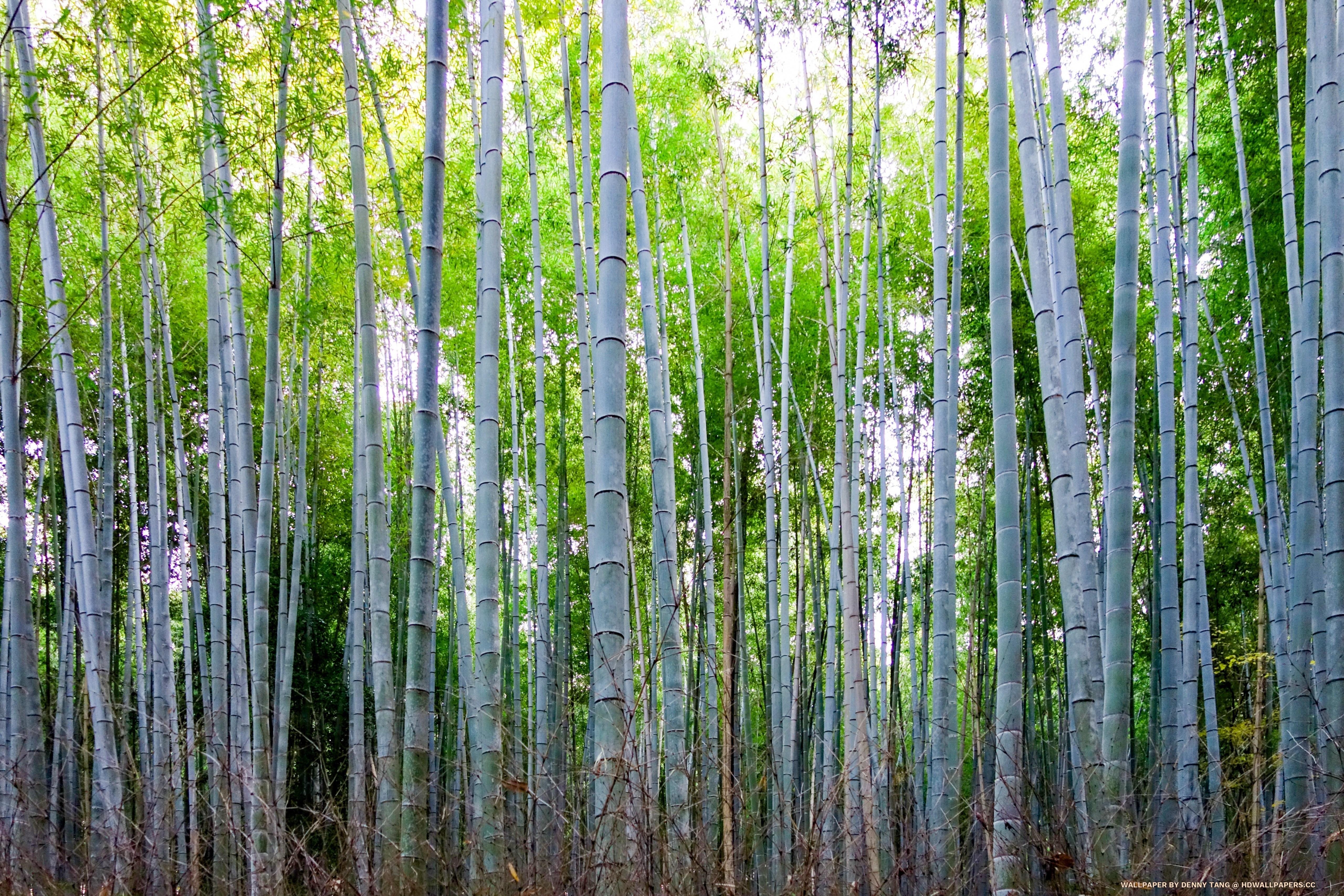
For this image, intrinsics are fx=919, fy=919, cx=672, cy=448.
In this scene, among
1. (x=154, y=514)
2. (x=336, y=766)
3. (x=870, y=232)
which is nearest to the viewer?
(x=154, y=514)

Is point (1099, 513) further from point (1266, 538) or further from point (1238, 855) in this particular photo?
point (1238, 855)

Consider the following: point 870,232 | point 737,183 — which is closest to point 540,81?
point 737,183

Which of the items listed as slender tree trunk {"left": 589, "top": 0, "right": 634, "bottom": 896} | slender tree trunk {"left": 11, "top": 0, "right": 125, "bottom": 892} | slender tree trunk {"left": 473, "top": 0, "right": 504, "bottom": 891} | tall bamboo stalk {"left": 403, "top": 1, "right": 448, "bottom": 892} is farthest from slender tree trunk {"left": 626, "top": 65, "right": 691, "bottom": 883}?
slender tree trunk {"left": 11, "top": 0, "right": 125, "bottom": 892}

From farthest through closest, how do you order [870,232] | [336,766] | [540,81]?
1. [336,766]
2. [540,81]
3. [870,232]

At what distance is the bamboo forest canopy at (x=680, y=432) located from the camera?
2.48 m

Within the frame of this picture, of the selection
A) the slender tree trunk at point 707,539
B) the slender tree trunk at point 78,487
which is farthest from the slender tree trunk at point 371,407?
the slender tree trunk at point 707,539

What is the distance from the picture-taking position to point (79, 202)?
4.96 metres

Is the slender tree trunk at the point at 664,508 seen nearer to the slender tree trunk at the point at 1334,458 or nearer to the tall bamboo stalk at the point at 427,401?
the tall bamboo stalk at the point at 427,401

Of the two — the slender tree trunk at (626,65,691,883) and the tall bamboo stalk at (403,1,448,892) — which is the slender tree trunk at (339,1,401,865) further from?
the slender tree trunk at (626,65,691,883)

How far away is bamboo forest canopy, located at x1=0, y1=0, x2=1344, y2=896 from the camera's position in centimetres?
248

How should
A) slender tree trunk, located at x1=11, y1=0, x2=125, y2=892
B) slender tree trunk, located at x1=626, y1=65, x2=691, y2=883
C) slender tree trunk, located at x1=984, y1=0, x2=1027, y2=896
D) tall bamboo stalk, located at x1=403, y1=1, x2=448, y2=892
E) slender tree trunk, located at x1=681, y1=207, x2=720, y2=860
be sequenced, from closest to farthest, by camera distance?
1. slender tree trunk, located at x1=984, y1=0, x2=1027, y2=896
2. tall bamboo stalk, located at x1=403, y1=1, x2=448, y2=892
3. slender tree trunk, located at x1=626, y1=65, x2=691, y2=883
4. slender tree trunk, located at x1=11, y1=0, x2=125, y2=892
5. slender tree trunk, located at x1=681, y1=207, x2=720, y2=860

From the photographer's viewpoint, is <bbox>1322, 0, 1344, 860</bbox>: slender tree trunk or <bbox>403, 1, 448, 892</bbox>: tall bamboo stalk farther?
<bbox>1322, 0, 1344, 860</bbox>: slender tree trunk

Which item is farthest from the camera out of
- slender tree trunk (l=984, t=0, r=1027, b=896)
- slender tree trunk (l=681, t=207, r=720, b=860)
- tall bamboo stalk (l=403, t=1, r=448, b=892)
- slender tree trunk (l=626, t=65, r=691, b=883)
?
slender tree trunk (l=681, t=207, r=720, b=860)

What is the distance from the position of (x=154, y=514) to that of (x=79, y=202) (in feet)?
6.13
